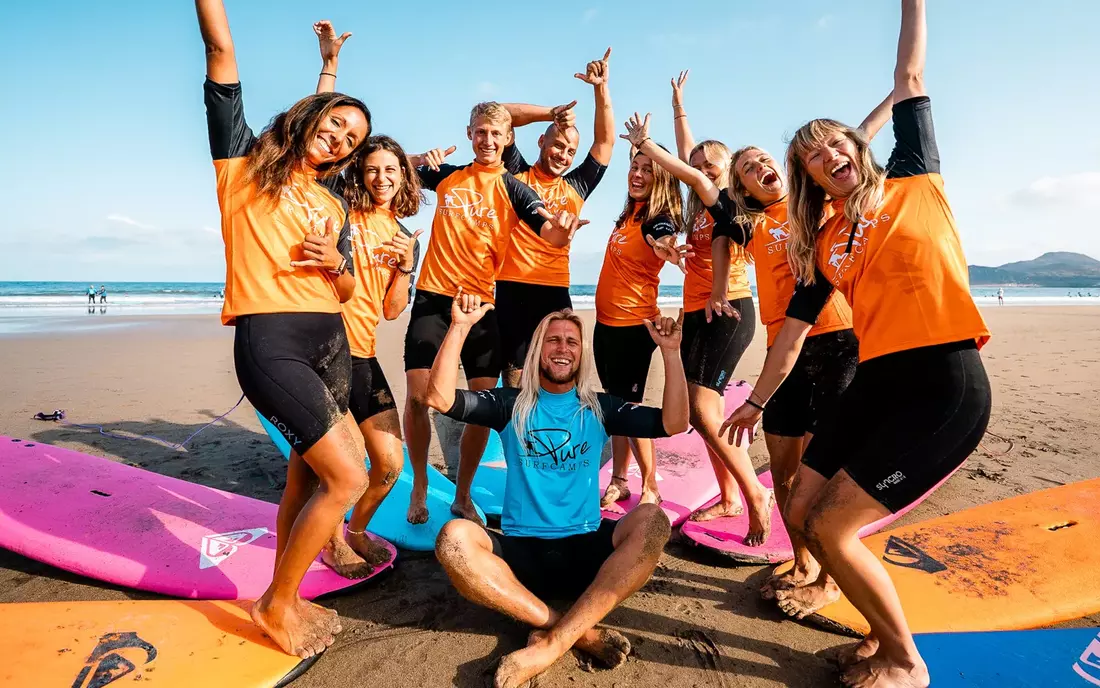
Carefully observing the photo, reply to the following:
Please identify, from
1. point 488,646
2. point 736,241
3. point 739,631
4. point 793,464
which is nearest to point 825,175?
point 736,241

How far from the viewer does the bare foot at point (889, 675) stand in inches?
86.2

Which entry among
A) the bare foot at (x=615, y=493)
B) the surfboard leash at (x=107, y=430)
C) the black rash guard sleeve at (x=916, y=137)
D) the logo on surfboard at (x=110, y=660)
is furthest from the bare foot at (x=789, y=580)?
the surfboard leash at (x=107, y=430)

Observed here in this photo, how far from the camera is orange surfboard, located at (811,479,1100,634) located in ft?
9.17

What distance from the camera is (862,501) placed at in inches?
85.0

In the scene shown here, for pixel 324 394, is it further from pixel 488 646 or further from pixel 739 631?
pixel 739 631

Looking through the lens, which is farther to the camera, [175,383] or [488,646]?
[175,383]

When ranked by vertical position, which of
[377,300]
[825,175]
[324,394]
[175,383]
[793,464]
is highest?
[825,175]

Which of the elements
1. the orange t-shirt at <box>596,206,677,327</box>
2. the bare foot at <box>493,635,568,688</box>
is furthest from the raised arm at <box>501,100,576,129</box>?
the bare foot at <box>493,635,568,688</box>

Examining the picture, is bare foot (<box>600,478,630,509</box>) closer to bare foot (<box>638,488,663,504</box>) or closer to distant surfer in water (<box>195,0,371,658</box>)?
bare foot (<box>638,488,663,504</box>)

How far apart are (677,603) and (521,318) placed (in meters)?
2.10

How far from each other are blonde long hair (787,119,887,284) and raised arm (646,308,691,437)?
69 centimetres

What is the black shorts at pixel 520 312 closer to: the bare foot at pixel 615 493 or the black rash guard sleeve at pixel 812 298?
the bare foot at pixel 615 493

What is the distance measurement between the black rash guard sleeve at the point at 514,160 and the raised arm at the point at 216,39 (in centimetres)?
251

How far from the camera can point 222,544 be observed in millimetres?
3432
